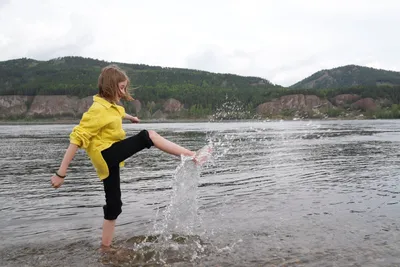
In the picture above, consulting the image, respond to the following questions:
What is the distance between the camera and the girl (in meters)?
5.38

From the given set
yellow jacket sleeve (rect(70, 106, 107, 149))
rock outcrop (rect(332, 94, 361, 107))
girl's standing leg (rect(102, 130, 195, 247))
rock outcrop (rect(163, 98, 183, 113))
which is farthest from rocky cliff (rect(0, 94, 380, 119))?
yellow jacket sleeve (rect(70, 106, 107, 149))

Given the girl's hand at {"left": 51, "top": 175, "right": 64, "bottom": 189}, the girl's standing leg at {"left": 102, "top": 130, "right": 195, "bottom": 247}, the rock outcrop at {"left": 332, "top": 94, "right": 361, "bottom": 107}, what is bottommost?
the girl's hand at {"left": 51, "top": 175, "right": 64, "bottom": 189}

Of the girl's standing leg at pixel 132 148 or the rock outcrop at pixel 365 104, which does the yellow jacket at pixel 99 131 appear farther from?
the rock outcrop at pixel 365 104

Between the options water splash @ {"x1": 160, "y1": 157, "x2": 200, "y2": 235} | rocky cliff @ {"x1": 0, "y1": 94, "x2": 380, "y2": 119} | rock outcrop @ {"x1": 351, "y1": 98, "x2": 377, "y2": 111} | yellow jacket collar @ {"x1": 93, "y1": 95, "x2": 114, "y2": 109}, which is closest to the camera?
yellow jacket collar @ {"x1": 93, "y1": 95, "x2": 114, "y2": 109}

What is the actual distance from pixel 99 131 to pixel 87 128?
0.24 m

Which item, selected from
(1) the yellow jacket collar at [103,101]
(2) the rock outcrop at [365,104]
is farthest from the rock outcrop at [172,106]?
(1) the yellow jacket collar at [103,101]

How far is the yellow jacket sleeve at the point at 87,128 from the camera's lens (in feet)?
17.4

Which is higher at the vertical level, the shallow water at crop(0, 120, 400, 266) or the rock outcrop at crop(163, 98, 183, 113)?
the rock outcrop at crop(163, 98, 183, 113)

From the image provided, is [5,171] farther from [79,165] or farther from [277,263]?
[277,263]

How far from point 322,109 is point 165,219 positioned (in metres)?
175

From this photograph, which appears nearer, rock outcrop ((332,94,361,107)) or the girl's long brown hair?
the girl's long brown hair

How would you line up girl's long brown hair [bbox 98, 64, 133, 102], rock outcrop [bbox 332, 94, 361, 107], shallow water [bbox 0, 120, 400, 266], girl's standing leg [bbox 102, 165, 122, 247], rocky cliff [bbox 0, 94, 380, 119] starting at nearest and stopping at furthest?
girl's long brown hair [bbox 98, 64, 133, 102] → girl's standing leg [bbox 102, 165, 122, 247] → shallow water [bbox 0, 120, 400, 266] → rocky cliff [bbox 0, 94, 380, 119] → rock outcrop [bbox 332, 94, 361, 107]

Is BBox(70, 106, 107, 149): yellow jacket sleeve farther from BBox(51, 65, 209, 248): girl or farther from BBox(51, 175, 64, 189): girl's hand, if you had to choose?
BBox(51, 175, 64, 189): girl's hand

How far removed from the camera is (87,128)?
5.39 meters
